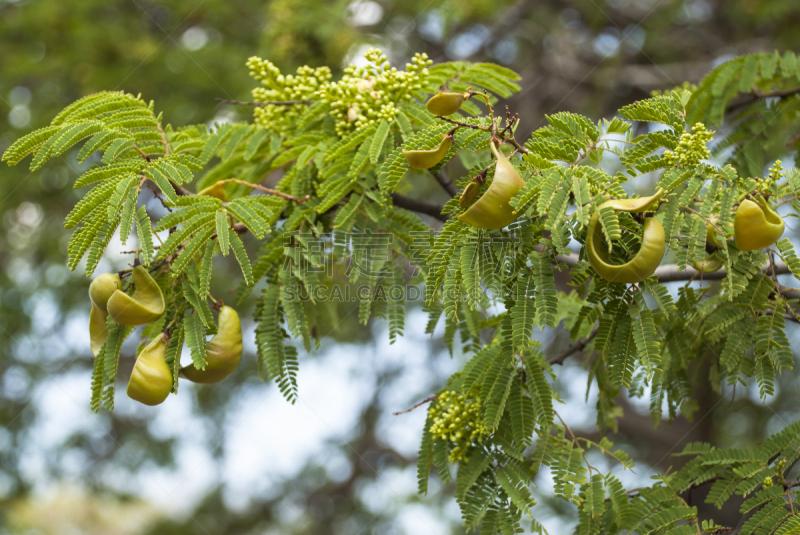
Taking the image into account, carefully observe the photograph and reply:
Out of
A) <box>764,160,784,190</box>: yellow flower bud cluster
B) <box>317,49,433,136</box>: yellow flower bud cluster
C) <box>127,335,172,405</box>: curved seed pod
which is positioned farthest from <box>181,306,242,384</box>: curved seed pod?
Result: <box>764,160,784,190</box>: yellow flower bud cluster

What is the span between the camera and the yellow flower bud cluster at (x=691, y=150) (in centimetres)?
166

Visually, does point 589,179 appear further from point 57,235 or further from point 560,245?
point 57,235

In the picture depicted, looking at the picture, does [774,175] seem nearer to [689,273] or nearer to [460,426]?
[689,273]

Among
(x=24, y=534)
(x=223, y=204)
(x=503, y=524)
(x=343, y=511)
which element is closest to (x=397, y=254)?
(x=223, y=204)

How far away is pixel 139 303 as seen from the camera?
1.84m

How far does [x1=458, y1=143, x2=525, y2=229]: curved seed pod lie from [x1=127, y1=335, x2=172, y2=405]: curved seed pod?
41.9 inches

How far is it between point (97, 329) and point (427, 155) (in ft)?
4.14

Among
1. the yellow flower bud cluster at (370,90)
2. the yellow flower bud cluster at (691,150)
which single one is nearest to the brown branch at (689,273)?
the yellow flower bud cluster at (691,150)

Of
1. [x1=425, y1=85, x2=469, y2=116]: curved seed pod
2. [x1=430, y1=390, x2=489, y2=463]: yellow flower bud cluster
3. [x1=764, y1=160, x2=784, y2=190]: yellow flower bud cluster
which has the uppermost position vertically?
[x1=425, y1=85, x2=469, y2=116]: curved seed pod

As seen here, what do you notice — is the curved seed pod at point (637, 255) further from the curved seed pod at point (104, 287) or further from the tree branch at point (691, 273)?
the curved seed pod at point (104, 287)

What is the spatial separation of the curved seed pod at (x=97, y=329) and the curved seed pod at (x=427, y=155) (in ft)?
3.73

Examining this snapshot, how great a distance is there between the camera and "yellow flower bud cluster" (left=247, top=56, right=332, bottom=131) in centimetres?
255

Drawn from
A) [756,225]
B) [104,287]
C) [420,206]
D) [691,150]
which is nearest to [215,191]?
[104,287]

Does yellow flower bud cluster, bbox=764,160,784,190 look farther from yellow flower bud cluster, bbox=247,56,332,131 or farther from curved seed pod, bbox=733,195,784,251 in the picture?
yellow flower bud cluster, bbox=247,56,332,131
